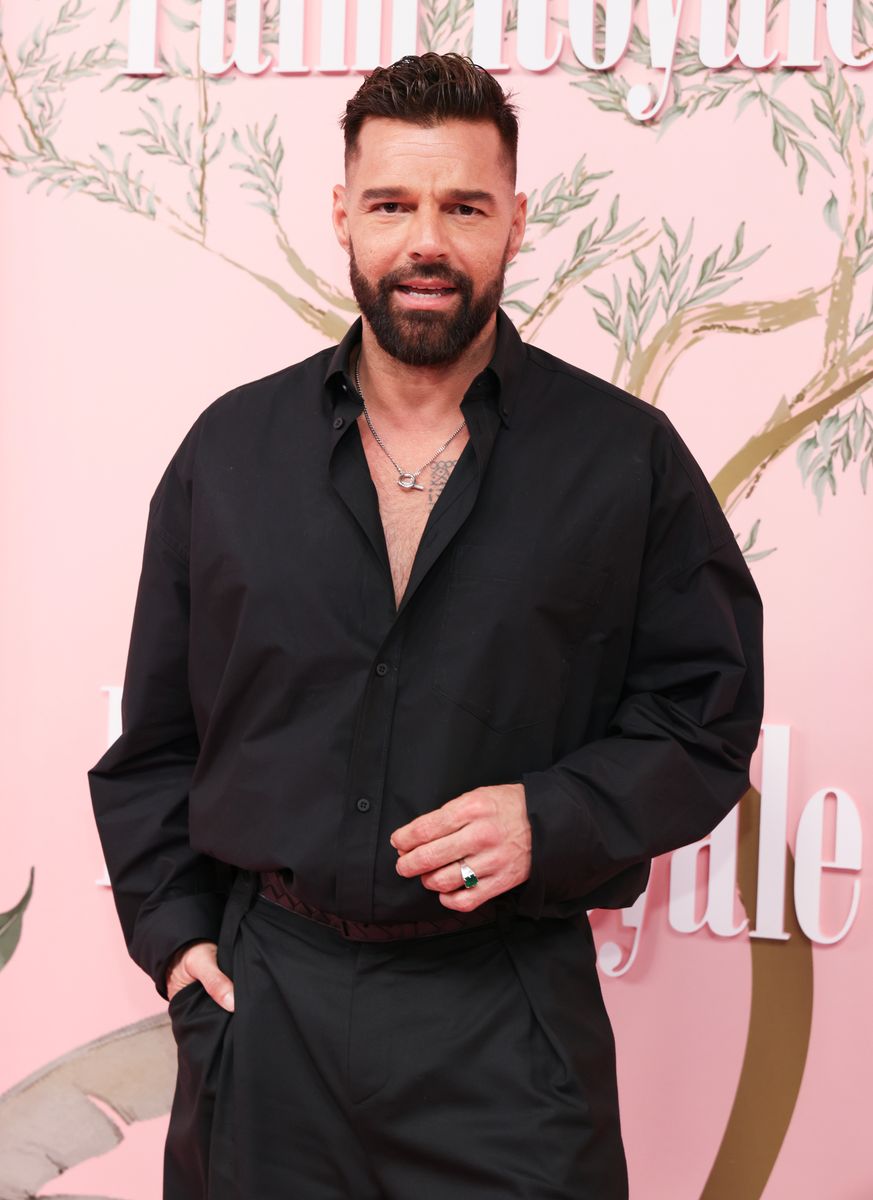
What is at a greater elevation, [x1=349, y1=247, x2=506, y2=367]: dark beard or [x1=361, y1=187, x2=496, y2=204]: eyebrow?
[x1=361, y1=187, x2=496, y2=204]: eyebrow

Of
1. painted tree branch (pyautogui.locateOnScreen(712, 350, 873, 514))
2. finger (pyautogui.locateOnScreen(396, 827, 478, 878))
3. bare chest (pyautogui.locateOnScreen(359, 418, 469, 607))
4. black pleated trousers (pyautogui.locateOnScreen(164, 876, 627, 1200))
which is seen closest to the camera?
finger (pyautogui.locateOnScreen(396, 827, 478, 878))

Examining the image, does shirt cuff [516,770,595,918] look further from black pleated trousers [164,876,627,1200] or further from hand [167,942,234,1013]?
hand [167,942,234,1013]

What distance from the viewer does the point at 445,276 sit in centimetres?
187

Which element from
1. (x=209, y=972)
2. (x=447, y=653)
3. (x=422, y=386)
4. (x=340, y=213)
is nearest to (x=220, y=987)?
(x=209, y=972)

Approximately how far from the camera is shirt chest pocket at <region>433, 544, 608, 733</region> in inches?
69.7

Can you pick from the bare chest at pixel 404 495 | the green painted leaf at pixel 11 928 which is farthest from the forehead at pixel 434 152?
the green painted leaf at pixel 11 928

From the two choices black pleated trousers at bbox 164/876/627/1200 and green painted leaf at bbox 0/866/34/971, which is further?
green painted leaf at bbox 0/866/34/971

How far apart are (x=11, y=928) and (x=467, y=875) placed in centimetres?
149

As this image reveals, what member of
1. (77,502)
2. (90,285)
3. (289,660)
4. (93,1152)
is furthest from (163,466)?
(93,1152)

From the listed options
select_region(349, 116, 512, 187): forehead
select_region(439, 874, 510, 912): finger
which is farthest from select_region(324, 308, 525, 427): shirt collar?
select_region(439, 874, 510, 912): finger

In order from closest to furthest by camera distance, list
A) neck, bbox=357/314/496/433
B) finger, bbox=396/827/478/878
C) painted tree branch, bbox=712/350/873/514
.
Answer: finger, bbox=396/827/478/878
neck, bbox=357/314/496/433
painted tree branch, bbox=712/350/873/514

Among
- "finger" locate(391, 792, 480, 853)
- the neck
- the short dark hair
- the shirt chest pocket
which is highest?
the short dark hair

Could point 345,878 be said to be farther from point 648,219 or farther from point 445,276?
point 648,219

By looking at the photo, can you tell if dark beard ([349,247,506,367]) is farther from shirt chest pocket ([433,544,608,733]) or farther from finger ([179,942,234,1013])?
finger ([179,942,234,1013])
